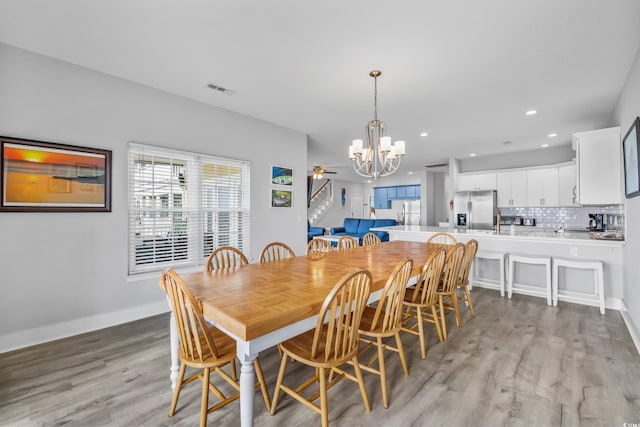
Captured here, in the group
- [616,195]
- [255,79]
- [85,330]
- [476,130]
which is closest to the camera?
[85,330]

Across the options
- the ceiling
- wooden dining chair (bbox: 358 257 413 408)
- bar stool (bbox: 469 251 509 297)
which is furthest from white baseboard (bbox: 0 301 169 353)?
bar stool (bbox: 469 251 509 297)

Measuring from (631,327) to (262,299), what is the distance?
3674 millimetres

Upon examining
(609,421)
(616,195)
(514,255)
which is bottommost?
(609,421)

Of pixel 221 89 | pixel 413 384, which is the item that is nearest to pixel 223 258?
pixel 413 384

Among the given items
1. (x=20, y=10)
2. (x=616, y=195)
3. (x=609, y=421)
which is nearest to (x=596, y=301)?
(x=616, y=195)

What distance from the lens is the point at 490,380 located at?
6.69 feet

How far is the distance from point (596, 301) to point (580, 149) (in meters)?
1.94

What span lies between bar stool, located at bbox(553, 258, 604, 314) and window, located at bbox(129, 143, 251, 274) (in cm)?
412

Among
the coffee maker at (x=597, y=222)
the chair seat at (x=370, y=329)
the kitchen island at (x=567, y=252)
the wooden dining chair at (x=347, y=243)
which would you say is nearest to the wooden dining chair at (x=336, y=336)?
the chair seat at (x=370, y=329)

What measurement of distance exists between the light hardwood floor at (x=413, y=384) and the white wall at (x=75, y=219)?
276 millimetres

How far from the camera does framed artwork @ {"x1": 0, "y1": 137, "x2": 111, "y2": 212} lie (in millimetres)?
2445

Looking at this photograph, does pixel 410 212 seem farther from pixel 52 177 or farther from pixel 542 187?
pixel 52 177

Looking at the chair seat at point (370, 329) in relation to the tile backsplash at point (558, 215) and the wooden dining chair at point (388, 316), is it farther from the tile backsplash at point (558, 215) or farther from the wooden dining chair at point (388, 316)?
the tile backsplash at point (558, 215)

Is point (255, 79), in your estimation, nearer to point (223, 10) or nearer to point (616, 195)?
point (223, 10)
